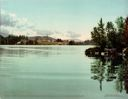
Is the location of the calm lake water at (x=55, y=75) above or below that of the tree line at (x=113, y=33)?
below

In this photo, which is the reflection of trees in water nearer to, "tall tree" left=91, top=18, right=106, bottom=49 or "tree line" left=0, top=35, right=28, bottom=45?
"tall tree" left=91, top=18, right=106, bottom=49

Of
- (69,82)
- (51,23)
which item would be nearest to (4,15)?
(51,23)

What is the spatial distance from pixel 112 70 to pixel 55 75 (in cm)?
69

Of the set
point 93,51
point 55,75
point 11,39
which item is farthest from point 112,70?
→ point 11,39

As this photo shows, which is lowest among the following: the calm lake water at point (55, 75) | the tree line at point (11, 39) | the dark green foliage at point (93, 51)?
the calm lake water at point (55, 75)

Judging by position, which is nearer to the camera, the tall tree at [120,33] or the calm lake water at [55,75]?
the calm lake water at [55,75]

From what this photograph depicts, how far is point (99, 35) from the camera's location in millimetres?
3420

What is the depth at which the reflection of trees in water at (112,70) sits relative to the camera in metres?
3.39

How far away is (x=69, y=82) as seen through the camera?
3.22 m

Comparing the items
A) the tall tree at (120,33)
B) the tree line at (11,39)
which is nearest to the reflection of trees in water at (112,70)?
the tall tree at (120,33)

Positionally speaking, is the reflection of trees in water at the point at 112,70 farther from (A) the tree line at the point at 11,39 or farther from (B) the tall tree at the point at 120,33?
→ (A) the tree line at the point at 11,39

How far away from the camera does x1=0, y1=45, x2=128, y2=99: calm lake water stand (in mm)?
3178

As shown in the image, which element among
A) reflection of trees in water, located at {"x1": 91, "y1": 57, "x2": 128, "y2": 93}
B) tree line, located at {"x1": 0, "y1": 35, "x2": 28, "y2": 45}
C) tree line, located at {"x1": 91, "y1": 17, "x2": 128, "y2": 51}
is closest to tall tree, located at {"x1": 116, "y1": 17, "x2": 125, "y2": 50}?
tree line, located at {"x1": 91, "y1": 17, "x2": 128, "y2": 51}

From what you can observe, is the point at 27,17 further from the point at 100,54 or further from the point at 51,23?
the point at 100,54
